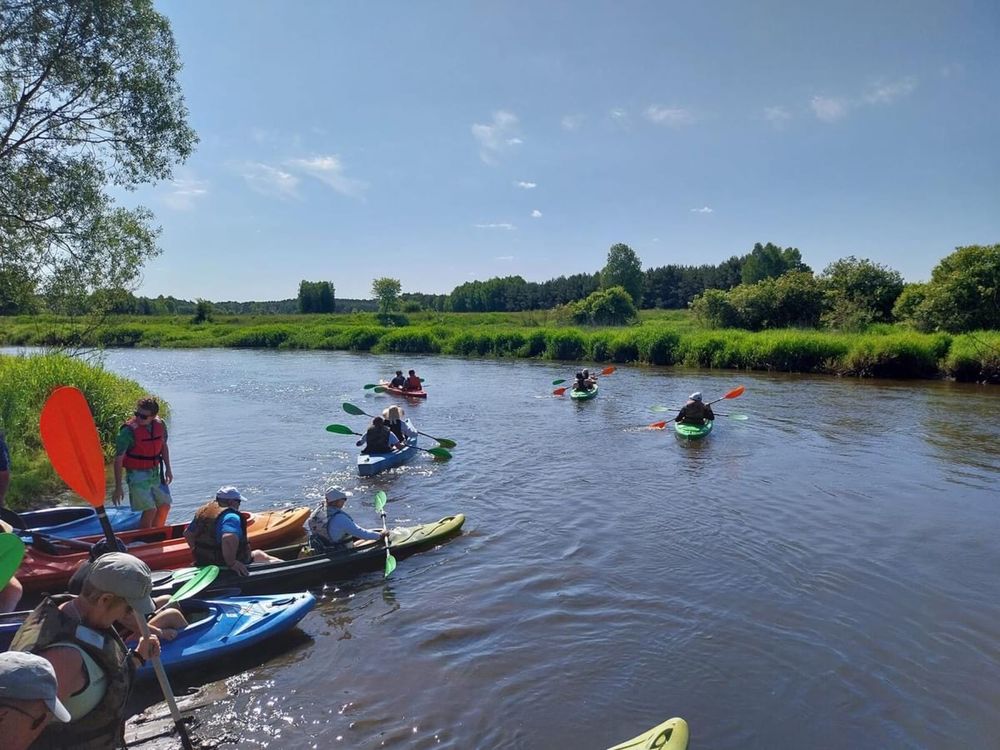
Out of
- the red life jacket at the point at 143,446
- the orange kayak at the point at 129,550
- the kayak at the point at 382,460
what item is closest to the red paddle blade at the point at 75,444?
the orange kayak at the point at 129,550

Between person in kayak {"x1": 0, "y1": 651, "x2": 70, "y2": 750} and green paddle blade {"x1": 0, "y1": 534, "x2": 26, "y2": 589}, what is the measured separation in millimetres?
981

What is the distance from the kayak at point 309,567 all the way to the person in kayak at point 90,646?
267cm

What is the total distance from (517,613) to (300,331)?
155 ft

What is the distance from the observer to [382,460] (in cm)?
1179

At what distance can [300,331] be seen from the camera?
166ft

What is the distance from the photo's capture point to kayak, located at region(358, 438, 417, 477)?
456 inches

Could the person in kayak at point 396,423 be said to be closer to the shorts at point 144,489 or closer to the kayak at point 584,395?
the shorts at point 144,489

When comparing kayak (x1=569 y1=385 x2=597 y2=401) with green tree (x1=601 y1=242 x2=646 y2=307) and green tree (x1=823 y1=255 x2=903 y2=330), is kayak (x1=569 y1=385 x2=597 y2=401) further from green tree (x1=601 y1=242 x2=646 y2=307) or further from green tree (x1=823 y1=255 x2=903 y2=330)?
green tree (x1=601 y1=242 x2=646 y2=307)

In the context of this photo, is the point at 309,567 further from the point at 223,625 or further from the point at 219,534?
the point at 223,625

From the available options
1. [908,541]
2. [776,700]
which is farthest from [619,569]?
[908,541]

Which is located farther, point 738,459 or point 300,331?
point 300,331

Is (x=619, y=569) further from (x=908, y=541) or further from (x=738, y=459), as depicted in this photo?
(x=738, y=459)

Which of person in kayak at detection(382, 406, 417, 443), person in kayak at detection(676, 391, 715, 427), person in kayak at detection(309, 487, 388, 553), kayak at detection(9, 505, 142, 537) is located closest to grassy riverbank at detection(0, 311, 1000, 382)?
person in kayak at detection(382, 406, 417, 443)

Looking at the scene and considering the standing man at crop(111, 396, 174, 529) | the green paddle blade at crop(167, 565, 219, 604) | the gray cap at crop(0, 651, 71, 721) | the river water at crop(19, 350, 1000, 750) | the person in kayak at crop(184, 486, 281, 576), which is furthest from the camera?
the standing man at crop(111, 396, 174, 529)
